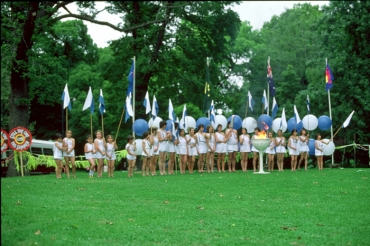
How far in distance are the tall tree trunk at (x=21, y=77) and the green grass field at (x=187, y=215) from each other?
12.8 meters

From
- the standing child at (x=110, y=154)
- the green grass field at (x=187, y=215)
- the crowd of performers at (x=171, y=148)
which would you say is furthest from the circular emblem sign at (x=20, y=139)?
the green grass field at (x=187, y=215)

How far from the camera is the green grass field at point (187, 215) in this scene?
921cm

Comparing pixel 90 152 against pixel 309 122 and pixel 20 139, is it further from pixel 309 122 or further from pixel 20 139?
pixel 309 122

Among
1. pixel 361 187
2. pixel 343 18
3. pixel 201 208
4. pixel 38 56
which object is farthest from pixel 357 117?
pixel 201 208

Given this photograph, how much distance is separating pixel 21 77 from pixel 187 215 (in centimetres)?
1928

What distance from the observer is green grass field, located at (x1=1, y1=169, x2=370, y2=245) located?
9211mm

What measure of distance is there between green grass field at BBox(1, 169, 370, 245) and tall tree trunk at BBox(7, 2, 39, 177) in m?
12.8

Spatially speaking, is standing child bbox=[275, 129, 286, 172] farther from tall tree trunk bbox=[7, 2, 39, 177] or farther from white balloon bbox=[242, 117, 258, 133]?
tall tree trunk bbox=[7, 2, 39, 177]

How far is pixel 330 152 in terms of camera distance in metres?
29.5

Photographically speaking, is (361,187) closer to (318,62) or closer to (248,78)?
(318,62)

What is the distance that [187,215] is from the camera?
11.3 meters

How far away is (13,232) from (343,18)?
108 ft

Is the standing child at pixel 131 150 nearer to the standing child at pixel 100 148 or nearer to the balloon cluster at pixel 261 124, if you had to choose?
the standing child at pixel 100 148

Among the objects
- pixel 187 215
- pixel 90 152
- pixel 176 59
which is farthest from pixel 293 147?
pixel 187 215
